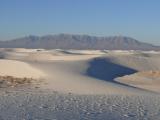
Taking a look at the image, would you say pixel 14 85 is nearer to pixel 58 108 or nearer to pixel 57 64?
pixel 58 108

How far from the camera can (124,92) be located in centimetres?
1880

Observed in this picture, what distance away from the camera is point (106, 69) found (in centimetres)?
3183

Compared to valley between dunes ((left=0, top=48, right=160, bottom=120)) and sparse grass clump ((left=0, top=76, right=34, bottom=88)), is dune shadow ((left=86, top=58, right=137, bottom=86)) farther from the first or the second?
sparse grass clump ((left=0, top=76, right=34, bottom=88))

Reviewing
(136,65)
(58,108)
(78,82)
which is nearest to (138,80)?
(78,82)

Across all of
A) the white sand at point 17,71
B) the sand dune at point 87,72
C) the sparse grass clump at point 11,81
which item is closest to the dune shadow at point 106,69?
the sand dune at point 87,72

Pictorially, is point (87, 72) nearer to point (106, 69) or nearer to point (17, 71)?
point (106, 69)

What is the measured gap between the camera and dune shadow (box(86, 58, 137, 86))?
2916 centimetres

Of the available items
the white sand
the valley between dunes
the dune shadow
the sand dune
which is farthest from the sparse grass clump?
the dune shadow

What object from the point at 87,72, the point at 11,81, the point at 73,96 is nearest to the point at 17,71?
the point at 11,81

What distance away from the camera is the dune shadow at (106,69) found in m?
29.2

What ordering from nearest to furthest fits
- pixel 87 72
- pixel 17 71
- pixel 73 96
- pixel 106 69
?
pixel 73 96 → pixel 17 71 → pixel 87 72 → pixel 106 69

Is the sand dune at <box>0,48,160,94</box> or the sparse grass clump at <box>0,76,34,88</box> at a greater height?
the sparse grass clump at <box>0,76,34,88</box>

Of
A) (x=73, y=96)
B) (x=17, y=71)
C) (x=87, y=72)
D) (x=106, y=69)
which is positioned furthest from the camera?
(x=106, y=69)

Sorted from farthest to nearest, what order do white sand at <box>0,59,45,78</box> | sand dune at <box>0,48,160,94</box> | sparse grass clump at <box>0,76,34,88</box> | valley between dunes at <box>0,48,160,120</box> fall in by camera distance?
white sand at <box>0,59,45,78</box>, sand dune at <box>0,48,160,94</box>, sparse grass clump at <box>0,76,34,88</box>, valley between dunes at <box>0,48,160,120</box>
